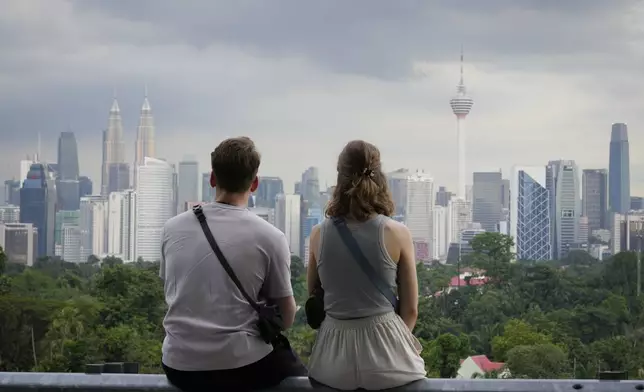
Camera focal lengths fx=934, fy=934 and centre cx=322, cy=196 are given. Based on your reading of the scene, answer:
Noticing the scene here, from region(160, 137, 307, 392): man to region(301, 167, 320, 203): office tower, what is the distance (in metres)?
39.8

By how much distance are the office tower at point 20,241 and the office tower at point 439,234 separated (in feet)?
55.3

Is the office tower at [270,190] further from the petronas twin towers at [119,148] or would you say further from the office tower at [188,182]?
the petronas twin towers at [119,148]

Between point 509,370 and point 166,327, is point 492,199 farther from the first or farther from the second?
point 166,327

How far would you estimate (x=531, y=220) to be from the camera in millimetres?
44500

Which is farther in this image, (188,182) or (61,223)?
(188,182)

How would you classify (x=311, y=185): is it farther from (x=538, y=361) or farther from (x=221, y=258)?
(x=221, y=258)

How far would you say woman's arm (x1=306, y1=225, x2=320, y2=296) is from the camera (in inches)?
93.8

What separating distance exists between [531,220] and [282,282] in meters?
43.4

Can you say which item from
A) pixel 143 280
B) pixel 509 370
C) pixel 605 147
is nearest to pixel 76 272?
pixel 143 280

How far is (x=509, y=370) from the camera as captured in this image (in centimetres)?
2189

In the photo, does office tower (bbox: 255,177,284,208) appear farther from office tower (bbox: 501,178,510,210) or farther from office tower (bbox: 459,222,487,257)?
office tower (bbox: 501,178,510,210)

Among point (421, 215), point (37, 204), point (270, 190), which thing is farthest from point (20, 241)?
point (421, 215)

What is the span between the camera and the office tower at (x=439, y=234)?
131 feet

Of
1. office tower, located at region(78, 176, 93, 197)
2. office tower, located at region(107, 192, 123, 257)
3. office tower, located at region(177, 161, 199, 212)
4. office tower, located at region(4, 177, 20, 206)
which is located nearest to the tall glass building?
office tower, located at region(4, 177, 20, 206)
